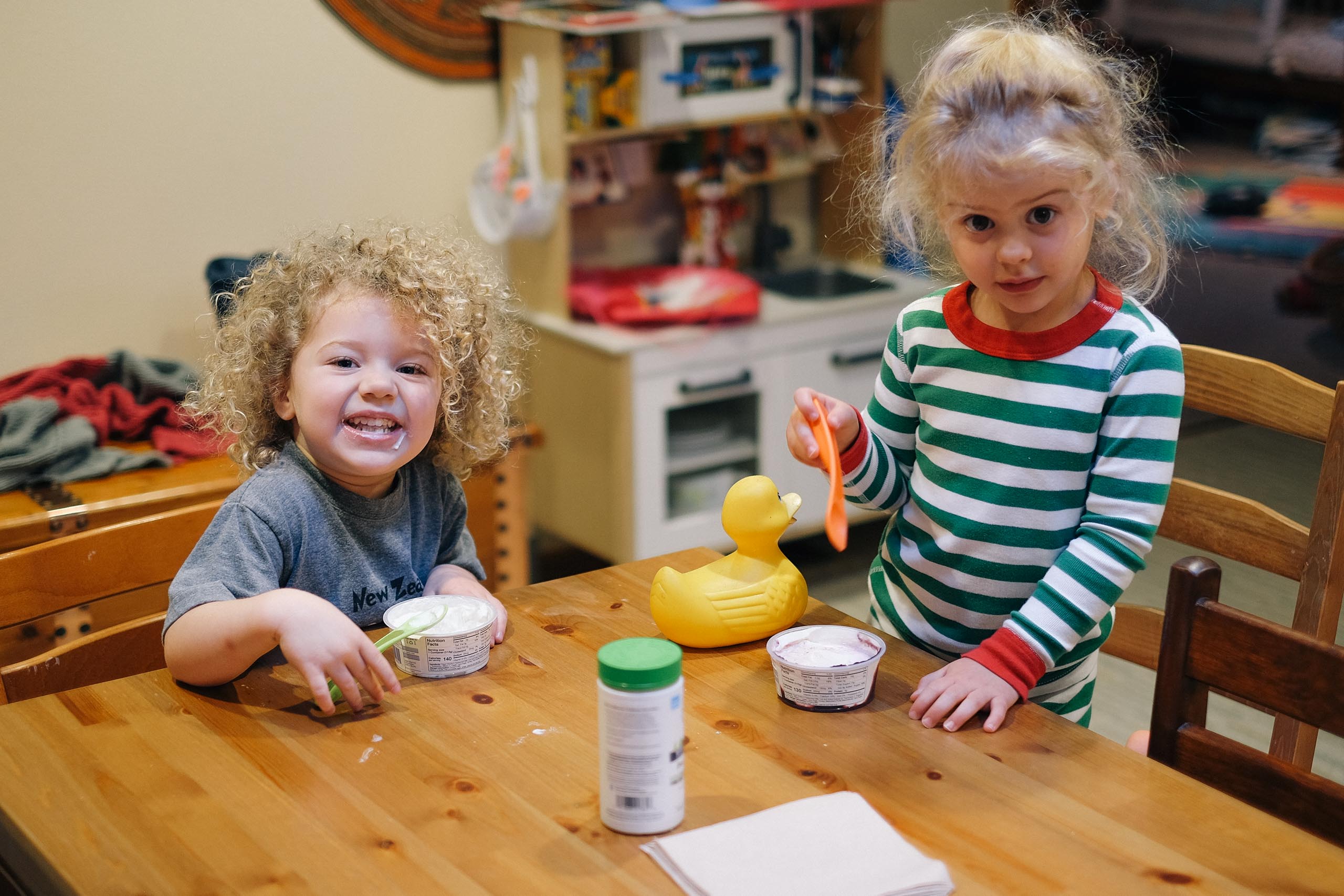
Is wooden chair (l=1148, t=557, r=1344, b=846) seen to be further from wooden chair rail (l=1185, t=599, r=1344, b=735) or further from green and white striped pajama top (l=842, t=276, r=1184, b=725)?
green and white striped pajama top (l=842, t=276, r=1184, b=725)

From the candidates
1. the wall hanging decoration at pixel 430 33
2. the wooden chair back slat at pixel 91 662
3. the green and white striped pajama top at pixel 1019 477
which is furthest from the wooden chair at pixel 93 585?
the wall hanging decoration at pixel 430 33

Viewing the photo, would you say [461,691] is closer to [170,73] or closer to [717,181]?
[170,73]

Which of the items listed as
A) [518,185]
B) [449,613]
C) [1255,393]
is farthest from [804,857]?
[518,185]

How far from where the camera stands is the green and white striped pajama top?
3.66ft

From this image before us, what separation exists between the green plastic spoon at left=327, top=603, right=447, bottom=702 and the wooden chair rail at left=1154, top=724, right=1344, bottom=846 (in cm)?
62

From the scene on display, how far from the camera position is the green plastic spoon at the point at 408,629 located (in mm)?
1094

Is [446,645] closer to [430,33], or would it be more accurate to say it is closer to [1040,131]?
[1040,131]

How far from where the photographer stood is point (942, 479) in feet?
4.11

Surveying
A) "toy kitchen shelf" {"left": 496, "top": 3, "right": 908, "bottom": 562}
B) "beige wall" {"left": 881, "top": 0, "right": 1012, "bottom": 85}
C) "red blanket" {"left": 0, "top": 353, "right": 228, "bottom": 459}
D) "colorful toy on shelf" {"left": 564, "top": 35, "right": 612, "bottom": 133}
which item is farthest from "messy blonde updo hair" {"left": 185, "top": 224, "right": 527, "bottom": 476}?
"beige wall" {"left": 881, "top": 0, "right": 1012, "bottom": 85}

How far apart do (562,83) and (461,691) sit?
1.76m

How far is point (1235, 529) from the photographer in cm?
135

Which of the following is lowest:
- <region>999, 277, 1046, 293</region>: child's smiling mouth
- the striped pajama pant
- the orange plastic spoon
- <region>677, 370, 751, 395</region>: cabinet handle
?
<region>677, 370, 751, 395</region>: cabinet handle

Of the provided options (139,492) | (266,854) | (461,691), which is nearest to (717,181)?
(139,492)

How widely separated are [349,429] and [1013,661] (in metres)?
0.62
